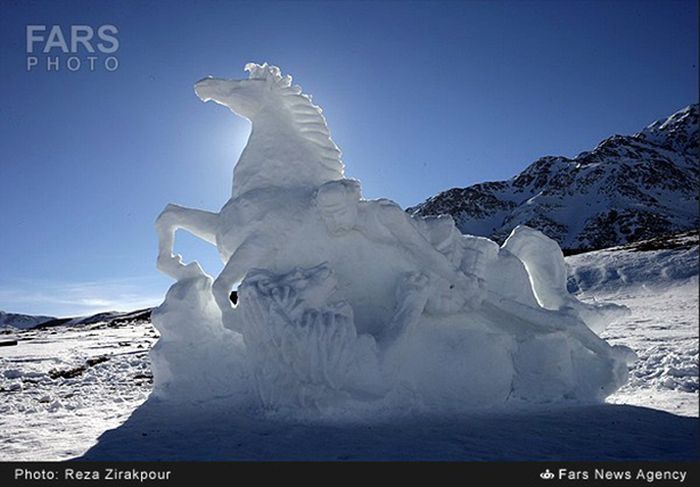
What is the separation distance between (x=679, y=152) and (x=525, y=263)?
78865mm

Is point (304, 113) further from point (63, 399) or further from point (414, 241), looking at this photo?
point (63, 399)

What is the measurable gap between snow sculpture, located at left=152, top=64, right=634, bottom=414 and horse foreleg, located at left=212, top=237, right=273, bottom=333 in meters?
0.01

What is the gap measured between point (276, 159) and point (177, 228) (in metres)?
1.31

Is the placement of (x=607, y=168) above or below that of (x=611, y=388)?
above

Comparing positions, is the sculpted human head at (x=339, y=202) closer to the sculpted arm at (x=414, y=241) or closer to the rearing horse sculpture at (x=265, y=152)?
the sculpted arm at (x=414, y=241)

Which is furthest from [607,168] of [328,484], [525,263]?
[328,484]

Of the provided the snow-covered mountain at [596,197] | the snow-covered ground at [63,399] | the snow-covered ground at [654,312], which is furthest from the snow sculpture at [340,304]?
the snow-covered mountain at [596,197]

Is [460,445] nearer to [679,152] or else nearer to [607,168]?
[607,168]

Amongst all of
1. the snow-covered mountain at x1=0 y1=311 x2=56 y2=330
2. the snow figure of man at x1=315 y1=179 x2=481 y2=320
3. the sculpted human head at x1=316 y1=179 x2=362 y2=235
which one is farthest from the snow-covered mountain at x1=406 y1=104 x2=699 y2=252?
the sculpted human head at x1=316 y1=179 x2=362 y2=235

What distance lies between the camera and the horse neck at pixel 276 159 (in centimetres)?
544

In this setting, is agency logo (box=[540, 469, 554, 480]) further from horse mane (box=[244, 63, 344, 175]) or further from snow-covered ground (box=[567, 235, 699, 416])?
horse mane (box=[244, 63, 344, 175])

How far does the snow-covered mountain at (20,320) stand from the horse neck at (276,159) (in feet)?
Answer: 149

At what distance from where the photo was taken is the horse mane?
220 inches

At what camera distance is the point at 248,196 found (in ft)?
17.2
